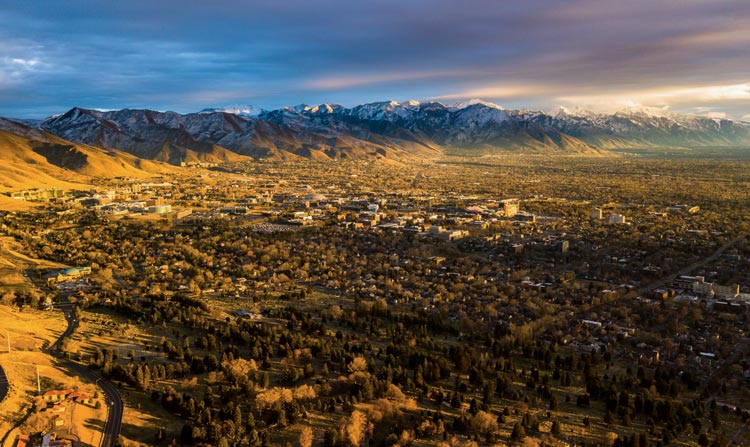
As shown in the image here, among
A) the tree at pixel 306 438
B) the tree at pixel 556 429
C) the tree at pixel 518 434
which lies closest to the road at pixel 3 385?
the tree at pixel 306 438

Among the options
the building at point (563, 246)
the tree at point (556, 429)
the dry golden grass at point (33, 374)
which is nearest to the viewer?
the dry golden grass at point (33, 374)

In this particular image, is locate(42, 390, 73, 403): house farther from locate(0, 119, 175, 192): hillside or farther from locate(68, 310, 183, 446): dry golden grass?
locate(0, 119, 175, 192): hillside

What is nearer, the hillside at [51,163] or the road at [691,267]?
the road at [691,267]

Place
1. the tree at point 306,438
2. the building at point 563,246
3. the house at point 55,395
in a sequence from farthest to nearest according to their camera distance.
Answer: the building at point 563,246 → the house at point 55,395 → the tree at point 306,438

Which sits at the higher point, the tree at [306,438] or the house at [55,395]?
the house at [55,395]

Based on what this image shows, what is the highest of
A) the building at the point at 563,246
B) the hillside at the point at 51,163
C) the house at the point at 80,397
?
the hillside at the point at 51,163

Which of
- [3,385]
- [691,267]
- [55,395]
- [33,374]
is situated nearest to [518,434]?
[55,395]

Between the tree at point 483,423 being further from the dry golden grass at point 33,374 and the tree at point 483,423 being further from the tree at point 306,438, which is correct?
the dry golden grass at point 33,374

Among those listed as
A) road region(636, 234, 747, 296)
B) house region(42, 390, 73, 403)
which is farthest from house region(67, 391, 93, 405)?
road region(636, 234, 747, 296)
